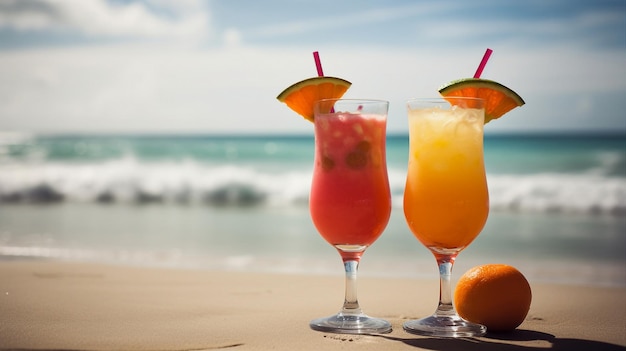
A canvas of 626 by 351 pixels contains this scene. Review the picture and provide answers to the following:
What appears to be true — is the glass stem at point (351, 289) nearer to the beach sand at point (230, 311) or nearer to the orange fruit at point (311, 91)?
the beach sand at point (230, 311)

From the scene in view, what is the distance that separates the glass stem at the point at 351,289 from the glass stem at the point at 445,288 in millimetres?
287

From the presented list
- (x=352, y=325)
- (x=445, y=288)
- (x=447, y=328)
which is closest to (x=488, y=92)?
(x=445, y=288)

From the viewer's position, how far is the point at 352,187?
270 centimetres

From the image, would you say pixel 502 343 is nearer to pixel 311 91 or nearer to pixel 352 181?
pixel 352 181

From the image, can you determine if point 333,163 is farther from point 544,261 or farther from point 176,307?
point 544,261

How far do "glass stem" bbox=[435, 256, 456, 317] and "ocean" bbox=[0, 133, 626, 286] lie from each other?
1.81 m

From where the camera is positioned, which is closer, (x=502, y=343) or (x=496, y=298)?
(x=502, y=343)

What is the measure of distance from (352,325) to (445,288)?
340mm

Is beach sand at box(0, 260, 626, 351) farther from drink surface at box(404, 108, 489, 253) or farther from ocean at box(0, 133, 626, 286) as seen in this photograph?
ocean at box(0, 133, 626, 286)

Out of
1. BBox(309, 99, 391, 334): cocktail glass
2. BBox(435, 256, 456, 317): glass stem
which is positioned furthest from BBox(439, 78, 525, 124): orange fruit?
BBox(435, 256, 456, 317): glass stem

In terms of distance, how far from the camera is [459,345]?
2.49 meters

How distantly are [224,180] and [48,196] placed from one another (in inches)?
112

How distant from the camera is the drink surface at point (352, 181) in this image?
2.70 m

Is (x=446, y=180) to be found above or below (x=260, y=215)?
below
